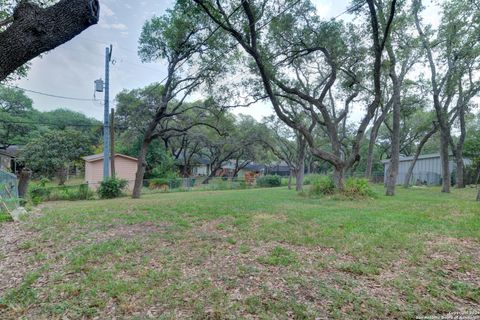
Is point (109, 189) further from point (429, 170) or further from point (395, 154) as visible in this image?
point (429, 170)

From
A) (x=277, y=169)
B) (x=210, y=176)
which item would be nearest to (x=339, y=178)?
(x=210, y=176)

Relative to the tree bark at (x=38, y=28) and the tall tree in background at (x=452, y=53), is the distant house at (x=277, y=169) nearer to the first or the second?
the tall tree in background at (x=452, y=53)

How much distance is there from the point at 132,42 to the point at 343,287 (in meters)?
12.8

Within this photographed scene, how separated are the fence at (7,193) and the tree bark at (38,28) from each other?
6067 mm

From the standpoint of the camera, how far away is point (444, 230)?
14.9 feet

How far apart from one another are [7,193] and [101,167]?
14.4 meters

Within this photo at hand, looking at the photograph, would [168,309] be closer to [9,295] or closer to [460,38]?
[9,295]

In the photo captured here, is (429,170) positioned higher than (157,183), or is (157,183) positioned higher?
(429,170)

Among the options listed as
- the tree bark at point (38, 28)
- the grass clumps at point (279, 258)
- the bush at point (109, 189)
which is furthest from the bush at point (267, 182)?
the tree bark at point (38, 28)

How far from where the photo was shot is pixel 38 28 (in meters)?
Result: 2.21

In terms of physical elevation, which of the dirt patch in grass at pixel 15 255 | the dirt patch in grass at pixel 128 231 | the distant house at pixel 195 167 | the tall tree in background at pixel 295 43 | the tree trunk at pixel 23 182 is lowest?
the dirt patch in grass at pixel 15 255

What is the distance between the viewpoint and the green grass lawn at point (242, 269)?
240 cm

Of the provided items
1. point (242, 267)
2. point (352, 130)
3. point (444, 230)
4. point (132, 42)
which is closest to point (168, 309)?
point (242, 267)

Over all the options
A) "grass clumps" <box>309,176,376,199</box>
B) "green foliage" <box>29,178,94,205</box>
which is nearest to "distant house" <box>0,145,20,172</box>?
"green foliage" <box>29,178,94,205</box>
